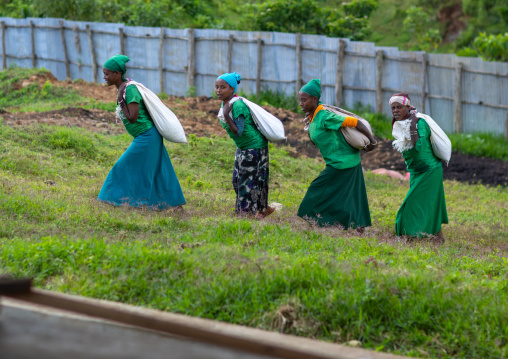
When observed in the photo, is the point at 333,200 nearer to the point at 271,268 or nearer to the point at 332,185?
the point at 332,185

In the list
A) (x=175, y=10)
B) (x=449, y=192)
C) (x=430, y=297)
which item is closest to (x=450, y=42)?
(x=175, y=10)

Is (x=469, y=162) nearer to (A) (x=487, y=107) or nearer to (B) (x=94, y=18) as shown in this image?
(A) (x=487, y=107)

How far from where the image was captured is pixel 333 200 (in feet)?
23.5

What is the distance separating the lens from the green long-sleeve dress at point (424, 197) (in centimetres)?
728

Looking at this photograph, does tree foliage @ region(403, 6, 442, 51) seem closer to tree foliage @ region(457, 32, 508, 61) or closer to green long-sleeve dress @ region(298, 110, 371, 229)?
tree foliage @ region(457, 32, 508, 61)

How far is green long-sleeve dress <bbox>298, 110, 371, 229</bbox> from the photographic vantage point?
715 centimetres

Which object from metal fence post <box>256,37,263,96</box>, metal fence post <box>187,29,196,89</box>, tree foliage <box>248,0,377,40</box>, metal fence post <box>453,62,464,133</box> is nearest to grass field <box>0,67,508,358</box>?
metal fence post <box>453,62,464,133</box>

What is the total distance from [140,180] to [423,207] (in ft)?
11.0

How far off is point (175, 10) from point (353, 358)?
2359 centimetres

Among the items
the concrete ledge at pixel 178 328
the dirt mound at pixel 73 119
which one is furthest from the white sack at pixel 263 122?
the dirt mound at pixel 73 119

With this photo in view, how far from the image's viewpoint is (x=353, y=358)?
311 centimetres

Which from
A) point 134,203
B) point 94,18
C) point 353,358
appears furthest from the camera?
point 94,18

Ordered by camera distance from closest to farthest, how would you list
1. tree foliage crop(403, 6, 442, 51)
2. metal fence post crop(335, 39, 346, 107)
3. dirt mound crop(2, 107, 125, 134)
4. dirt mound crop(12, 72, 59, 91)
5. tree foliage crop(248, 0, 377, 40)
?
dirt mound crop(2, 107, 125, 134)
metal fence post crop(335, 39, 346, 107)
dirt mound crop(12, 72, 59, 91)
tree foliage crop(248, 0, 377, 40)
tree foliage crop(403, 6, 442, 51)

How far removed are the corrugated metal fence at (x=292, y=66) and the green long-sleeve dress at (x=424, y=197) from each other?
877cm
